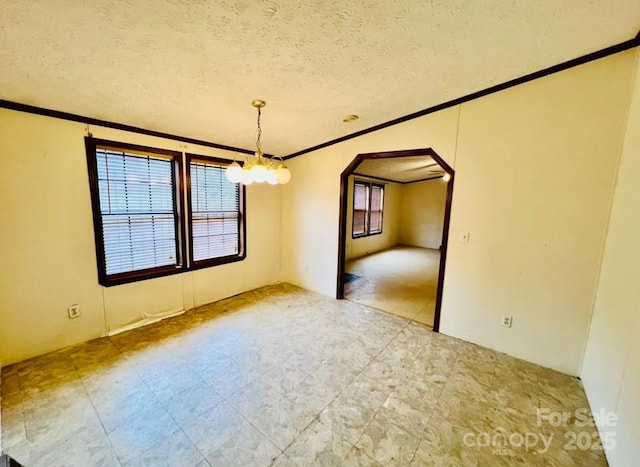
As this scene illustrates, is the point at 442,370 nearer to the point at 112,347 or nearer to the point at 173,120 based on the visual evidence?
the point at 112,347

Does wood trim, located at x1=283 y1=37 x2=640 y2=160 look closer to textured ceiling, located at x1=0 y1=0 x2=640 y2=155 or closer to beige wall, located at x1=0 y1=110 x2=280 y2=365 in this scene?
textured ceiling, located at x1=0 y1=0 x2=640 y2=155

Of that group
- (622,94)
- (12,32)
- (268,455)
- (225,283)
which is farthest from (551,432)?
(12,32)

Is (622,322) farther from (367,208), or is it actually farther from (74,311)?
(367,208)

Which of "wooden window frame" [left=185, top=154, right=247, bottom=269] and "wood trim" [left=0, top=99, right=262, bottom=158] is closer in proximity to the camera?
"wood trim" [left=0, top=99, right=262, bottom=158]

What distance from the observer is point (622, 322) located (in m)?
1.61

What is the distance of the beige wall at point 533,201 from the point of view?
6.92 feet

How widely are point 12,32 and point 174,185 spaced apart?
6.29ft

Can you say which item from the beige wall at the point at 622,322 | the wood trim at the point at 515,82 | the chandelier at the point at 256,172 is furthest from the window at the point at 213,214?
the beige wall at the point at 622,322

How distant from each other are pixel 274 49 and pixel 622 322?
2979 mm

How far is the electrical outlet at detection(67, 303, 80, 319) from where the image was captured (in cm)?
255

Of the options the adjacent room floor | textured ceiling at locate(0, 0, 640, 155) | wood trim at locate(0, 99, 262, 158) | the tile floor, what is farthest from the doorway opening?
wood trim at locate(0, 99, 262, 158)

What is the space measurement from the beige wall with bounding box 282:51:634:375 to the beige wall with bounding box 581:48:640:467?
0.13 m

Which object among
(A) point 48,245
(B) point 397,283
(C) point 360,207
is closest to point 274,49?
(A) point 48,245

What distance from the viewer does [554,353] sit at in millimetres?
2377
